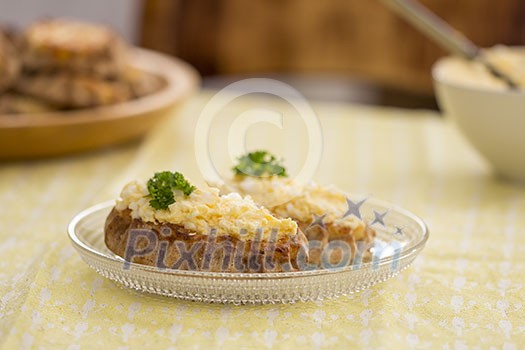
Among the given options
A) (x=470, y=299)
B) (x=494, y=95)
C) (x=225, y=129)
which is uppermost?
(x=494, y=95)

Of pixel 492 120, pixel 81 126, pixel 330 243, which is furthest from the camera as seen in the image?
pixel 81 126

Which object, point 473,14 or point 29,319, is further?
point 473,14

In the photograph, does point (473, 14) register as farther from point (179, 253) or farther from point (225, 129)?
point (179, 253)

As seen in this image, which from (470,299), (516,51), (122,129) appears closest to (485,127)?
(516,51)

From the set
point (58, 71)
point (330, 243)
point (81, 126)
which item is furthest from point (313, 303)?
point (58, 71)

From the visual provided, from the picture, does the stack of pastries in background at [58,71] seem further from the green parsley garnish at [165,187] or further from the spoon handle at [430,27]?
the green parsley garnish at [165,187]

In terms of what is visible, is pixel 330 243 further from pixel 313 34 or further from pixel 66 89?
pixel 313 34

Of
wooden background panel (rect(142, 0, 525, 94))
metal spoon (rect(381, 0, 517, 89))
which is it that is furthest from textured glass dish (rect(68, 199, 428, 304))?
wooden background panel (rect(142, 0, 525, 94))
